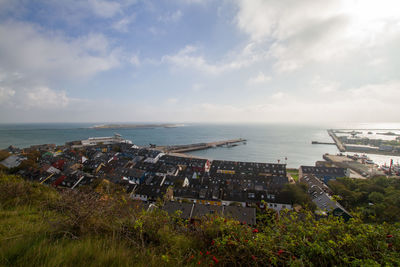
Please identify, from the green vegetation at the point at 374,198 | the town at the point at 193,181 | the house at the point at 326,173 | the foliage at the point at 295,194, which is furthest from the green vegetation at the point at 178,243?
the house at the point at 326,173

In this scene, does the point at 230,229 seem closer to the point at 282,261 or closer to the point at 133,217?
the point at 282,261

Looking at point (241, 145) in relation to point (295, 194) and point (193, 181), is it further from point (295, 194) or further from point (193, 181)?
point (295, 194)

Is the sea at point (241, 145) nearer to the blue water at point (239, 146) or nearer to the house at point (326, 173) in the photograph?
the blue water at point (239, 146)

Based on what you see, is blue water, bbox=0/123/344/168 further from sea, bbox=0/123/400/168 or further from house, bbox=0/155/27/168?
house, bbox=0/155/27/168

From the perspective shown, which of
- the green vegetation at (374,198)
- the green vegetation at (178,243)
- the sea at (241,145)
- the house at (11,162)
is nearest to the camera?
the green vegetation at (178,243)

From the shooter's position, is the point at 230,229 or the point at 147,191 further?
the point at 147,191

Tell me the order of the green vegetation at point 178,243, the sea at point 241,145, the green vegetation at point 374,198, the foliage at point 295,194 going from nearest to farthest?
1. the green vegetation at point 178,243
2. the green vegetation at point 374,198
3. the foliage at point 295,194
4. the sea at point 241,145

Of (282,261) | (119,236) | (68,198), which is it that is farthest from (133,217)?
(282,261)
